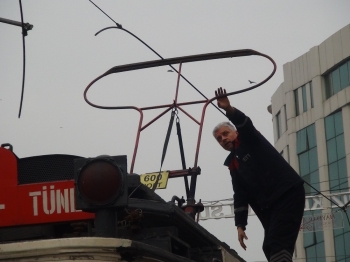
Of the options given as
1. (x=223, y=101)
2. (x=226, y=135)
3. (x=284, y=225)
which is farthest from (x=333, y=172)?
(x=223, y=101)

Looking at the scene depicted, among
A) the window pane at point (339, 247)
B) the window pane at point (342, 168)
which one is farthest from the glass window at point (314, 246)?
the window pane at point (342, 168)

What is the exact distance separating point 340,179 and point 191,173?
40317 mm

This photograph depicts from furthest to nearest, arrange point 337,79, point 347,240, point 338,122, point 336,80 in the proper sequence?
point 336,80 → point 337,79 → point 338,122 → point 347,240

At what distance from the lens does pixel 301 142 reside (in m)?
51.8

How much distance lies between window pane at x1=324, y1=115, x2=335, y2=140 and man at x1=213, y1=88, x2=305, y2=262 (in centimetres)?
4359

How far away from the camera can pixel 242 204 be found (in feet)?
21.1

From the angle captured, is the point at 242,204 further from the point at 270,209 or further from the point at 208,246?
the point at 208,246

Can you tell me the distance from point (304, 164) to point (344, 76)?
552 cm

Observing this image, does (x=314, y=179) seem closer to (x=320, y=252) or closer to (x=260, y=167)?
(x=320, y=252)

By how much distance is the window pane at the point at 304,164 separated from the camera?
50.6 m

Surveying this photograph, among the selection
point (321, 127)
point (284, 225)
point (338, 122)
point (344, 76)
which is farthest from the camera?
point (321, 127)

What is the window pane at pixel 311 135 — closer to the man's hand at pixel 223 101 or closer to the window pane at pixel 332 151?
the window pane at pixel 332 151

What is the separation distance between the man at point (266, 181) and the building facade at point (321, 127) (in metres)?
39.8

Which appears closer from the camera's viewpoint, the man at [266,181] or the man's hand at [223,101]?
the man's hand at [223,101]
